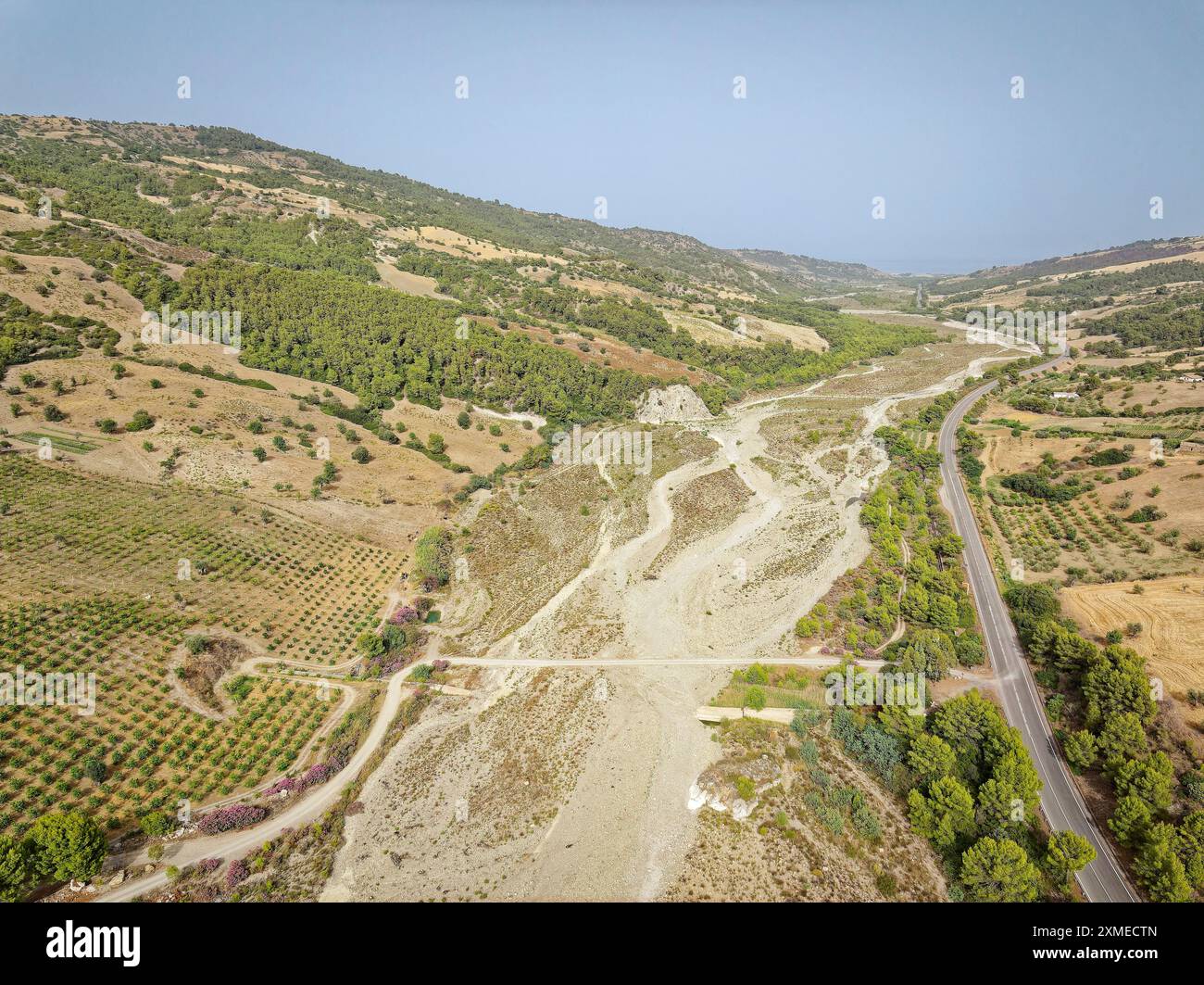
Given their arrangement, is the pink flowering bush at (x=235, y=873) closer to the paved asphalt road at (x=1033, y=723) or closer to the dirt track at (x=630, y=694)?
the dirt track at (x=630, y=694)

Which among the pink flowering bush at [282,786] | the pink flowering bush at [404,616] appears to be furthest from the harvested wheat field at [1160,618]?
the pink flowering bush at [282,786]

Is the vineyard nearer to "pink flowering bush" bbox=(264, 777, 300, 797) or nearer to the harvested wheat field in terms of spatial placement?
"pink flowering bush" bbox=(264, 777, 300, 797)

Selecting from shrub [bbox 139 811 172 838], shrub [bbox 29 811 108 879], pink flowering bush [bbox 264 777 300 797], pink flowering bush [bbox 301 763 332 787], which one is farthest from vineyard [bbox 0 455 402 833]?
shrub [bbox 29 811 108 879]

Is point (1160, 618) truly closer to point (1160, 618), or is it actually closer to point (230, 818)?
point (1160, 618)

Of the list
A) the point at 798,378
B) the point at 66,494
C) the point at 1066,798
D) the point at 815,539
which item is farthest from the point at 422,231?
the point at 1066,798

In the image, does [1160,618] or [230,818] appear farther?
[1160,618]

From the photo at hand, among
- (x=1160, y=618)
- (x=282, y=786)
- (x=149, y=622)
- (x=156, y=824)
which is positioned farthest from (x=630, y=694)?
(x=1160, y=618)
